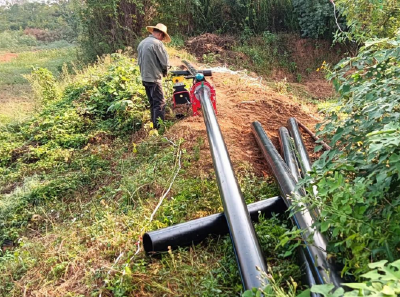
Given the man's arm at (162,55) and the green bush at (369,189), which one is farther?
the man's arm at (162,55)

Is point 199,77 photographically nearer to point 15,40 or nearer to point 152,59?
point 152,59

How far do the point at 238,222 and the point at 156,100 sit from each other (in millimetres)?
3564

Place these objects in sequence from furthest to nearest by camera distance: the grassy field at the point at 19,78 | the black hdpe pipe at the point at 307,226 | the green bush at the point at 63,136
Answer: the grassy field at the point at 19,78 → the green bush at the point at 63,136 → the black hdpe pipe at the point at 307,226

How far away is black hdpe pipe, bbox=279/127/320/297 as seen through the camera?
2.23m

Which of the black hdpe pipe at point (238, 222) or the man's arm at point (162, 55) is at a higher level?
the man's arm at point (162, 55)

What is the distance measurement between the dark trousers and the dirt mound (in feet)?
20.0

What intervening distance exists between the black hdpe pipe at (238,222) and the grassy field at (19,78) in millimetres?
6377

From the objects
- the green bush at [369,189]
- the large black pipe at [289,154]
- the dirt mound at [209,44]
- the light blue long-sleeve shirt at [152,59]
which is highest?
the dirt mound at [209,44]

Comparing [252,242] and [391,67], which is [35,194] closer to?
[252,242]

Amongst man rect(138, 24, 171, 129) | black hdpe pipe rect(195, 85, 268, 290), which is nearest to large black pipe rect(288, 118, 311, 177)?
black hdpe pipe rect(195, 85, 268, 290)

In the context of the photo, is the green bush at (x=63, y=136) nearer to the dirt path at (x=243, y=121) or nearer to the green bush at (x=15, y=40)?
the dirt path at (x=243, y=121)

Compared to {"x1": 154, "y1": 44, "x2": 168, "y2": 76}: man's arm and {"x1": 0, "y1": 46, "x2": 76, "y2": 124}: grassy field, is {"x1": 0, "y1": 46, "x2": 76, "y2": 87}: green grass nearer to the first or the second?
A: {"x1": 0, "y1": 46, "x2": 76, "y2": 124}: grassy field

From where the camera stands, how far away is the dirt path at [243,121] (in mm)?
4258

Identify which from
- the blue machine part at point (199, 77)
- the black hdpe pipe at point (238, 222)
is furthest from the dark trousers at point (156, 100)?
the black hdpe pipe at point (238, 222)
